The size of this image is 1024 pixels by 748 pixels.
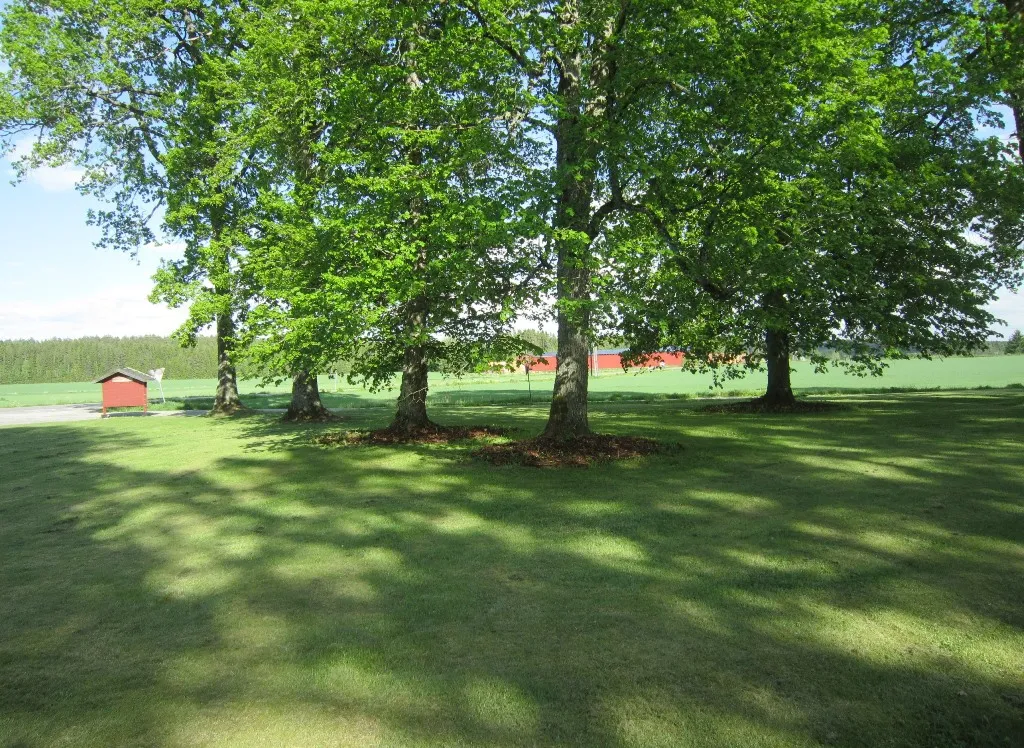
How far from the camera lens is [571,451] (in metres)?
11.4

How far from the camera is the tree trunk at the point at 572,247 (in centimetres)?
988

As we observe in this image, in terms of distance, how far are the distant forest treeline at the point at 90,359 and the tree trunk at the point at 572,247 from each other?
8225cm

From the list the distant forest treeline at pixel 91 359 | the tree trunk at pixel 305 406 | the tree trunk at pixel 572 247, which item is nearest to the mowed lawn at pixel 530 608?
the tree trunk at pixel 572 247

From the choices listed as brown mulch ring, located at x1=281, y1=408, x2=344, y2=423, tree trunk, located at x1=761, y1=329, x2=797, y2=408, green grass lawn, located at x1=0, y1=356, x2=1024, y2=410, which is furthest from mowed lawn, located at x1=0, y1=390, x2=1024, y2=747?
green grass lawn, located at x1=0, y1=356, x2=1024, y2=410

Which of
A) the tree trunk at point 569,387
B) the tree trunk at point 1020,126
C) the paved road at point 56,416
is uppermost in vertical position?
the tree trunk at point 1020,126

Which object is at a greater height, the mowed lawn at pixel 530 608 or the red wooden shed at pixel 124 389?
the red wooden shed at pixel 124 389

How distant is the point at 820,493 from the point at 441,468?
5.62m

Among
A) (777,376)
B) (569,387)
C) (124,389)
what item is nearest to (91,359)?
(124,389)

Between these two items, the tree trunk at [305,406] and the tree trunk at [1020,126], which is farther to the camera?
the tree trunk at [305,406]

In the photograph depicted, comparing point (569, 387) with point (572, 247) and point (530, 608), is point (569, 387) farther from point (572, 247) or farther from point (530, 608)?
point (530, 608)

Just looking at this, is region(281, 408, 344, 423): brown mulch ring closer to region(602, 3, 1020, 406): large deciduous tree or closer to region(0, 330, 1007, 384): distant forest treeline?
region(602, 3, 1020, 406): large deciduous tree

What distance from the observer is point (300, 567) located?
20.0 ft

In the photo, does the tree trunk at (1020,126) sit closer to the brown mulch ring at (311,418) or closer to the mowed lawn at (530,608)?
the mowed lawn at (530,608)

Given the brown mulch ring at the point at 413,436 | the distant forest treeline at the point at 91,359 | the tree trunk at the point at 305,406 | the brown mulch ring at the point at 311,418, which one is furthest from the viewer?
the distant forest treeline at the point at 91,359
